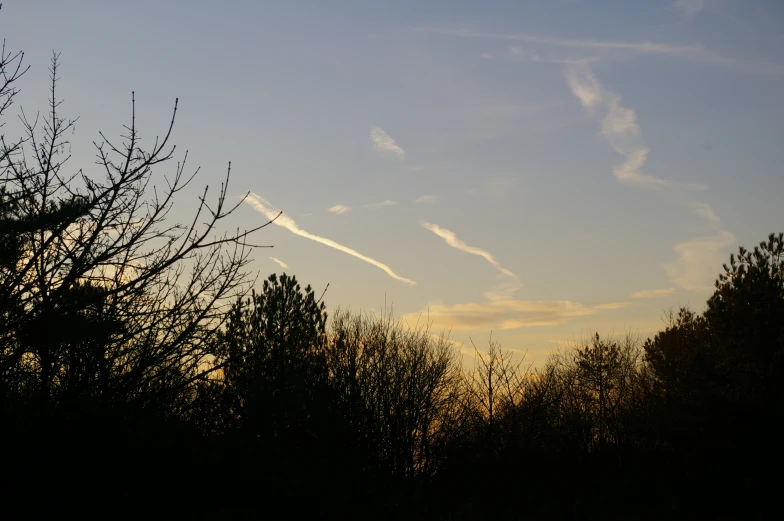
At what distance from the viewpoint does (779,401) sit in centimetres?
2702

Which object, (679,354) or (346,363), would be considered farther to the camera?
(679,354)

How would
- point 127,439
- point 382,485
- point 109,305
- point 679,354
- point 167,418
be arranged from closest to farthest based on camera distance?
1. point 109,305
2. point 127,439
3. point 167,418
4. point 382,485
5. point 679,354

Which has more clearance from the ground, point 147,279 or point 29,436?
point 147,279

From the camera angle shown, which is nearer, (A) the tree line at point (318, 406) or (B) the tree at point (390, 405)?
(A) the tree line at point (318, 406)

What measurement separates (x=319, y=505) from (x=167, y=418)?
1162 cm

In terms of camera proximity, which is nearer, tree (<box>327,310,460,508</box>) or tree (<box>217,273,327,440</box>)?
tree (<box>217,273,327,440</box>)

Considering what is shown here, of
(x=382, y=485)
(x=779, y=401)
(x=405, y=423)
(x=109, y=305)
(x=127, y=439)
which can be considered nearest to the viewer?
(x=109, y=305)

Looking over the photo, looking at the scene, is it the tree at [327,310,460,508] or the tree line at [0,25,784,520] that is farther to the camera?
the tree at [327,310,460,508]

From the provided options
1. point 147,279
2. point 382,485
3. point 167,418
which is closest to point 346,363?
point 382,485

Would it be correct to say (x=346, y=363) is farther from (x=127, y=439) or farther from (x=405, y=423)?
(x=127, y=439)

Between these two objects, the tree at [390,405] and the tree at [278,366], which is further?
the tree at [390,405]

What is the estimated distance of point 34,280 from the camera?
192 inches

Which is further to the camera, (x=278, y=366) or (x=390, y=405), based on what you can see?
(x=390, y=405)

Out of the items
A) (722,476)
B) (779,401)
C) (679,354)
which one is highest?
(679,354)
